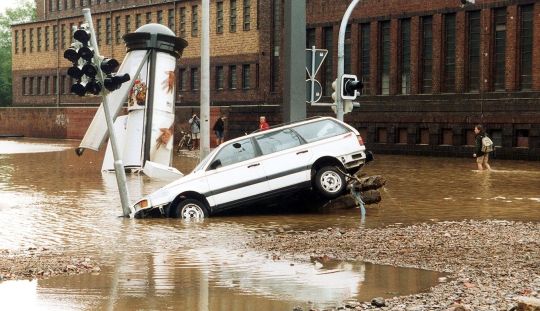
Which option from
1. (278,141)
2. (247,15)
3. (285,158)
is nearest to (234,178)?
(285,158)

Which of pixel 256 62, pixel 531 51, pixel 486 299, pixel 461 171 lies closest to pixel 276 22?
pixel 256 62

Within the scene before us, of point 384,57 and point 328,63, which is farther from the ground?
point 384,57

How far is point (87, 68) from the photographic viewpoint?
61.1ft

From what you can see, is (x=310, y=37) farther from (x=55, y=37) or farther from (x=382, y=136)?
(x=55, y=37)

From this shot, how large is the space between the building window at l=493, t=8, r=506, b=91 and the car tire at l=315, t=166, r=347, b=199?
2866cm

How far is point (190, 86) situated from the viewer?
76.9 m

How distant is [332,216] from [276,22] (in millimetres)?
46588

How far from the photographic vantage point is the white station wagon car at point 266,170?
18984 mm

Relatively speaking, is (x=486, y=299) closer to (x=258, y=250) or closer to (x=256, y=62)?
(x=258, y=250)

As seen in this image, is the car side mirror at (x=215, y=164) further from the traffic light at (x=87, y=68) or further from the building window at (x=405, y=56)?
the building window at (x=405, y=56)

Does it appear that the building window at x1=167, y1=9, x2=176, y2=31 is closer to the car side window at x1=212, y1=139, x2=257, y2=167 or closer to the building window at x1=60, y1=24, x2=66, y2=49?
→ the building window at x1=60, y1=24, x2=66, y2=49

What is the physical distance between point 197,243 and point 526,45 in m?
33.7

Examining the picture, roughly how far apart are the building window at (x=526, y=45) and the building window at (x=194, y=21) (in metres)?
33.3

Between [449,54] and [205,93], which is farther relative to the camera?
[449,54]
